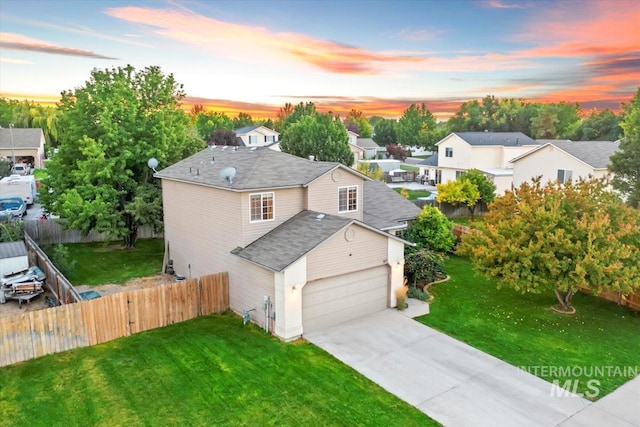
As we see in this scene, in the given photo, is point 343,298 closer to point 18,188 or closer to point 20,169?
point 18,188

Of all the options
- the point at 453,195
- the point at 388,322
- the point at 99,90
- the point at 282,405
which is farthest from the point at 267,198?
the point at 453,195

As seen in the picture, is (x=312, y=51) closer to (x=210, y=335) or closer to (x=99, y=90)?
(x=99, y=90)

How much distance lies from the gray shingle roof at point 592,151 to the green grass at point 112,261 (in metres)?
30.8

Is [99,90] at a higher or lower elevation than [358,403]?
higher

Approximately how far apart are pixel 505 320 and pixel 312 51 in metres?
22.3

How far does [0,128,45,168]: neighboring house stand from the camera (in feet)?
209

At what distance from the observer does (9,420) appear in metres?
10.0

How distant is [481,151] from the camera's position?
48.2 m

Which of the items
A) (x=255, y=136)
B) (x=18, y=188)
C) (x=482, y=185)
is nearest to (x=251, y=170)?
(x=482, y=185)

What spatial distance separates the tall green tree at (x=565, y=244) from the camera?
15.1 meters

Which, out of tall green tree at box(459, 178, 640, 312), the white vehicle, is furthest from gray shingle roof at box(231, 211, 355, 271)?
the white vehicle

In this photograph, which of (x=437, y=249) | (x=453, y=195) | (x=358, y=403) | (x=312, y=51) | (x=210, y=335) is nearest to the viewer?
(x=358, y=403)

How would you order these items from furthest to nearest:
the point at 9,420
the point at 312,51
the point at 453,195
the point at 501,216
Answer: the point at 453,195 → the point at 312,51 → the point at 501,216 → the point at 9,420

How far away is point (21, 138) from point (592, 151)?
72.9 m
